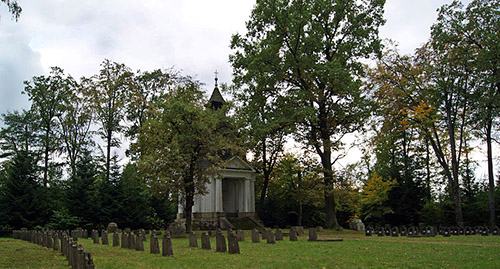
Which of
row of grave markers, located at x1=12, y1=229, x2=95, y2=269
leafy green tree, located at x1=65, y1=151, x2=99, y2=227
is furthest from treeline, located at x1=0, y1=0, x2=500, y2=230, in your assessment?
row of grave markers, located at x1=12, y1=229, x2=95, y2=269

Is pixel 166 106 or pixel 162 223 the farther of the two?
pixel 162 223

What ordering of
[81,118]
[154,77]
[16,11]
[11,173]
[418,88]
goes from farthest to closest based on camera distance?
[154,77] → [81,118] → [418,88] → [11,173] → [16,11]

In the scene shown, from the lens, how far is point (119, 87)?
37781mm

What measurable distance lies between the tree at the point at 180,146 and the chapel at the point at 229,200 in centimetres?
668

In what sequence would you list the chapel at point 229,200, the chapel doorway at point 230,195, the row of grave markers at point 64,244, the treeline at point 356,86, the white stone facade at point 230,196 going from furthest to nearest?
the chapel doorway at point 230,195 → the white stone facade at point 230,196 → the chapel at point 229,200 → the treeline at point 356,86 → the row of grave markers at point 64,244

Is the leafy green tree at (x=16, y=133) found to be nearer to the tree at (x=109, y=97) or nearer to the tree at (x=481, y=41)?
the tree at (x=109, y=97)

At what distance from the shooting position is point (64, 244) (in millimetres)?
13586

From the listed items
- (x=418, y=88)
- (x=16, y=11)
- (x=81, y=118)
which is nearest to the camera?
(x=16, y=11)

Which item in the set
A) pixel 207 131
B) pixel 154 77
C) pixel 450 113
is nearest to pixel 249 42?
pixel 207 131

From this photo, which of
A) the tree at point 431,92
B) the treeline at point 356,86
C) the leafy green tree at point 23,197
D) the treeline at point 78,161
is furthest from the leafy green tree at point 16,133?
the tree at point 431,92

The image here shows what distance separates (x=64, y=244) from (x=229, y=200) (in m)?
26.4

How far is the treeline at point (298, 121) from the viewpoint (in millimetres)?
25422

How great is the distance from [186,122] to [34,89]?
70.5 ft

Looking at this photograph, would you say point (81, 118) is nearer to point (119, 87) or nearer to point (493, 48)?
point (119, 87)
